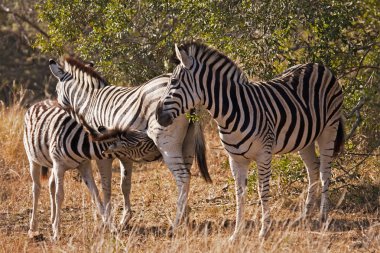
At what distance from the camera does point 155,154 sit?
8.55 m

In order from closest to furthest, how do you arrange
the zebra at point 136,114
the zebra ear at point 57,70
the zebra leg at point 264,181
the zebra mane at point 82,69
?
1. the zebra leg at point 264,181
2. the zebra at point 136,114
3. the zebra mane at point 82,69
4. the zebra ear at point 57,70

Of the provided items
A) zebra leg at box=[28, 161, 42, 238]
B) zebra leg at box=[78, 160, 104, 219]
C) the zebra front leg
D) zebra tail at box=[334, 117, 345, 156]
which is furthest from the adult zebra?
zebra leg at box=[28, 161, 42, 238]

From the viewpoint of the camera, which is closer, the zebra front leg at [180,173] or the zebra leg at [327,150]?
the zebra front leg at [180,173]

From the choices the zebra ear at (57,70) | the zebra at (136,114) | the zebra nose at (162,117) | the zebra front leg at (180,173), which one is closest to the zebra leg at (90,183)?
the zebra at (136,114)

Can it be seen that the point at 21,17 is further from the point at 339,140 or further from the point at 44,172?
the point at 339,140

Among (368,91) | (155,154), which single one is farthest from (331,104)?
(155,154)

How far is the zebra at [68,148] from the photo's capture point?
316 inches

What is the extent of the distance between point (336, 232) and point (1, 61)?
12.1 meters

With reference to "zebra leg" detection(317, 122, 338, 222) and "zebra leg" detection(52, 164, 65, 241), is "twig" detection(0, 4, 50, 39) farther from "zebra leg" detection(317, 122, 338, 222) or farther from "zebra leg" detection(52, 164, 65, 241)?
"zebra leg" detection(317, 122, 338, 222)

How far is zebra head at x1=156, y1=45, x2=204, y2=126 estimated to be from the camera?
24.1ft

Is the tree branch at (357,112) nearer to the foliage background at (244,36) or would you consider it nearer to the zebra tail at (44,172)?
the foliage background at (244,36)

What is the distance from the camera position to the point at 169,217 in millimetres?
8281

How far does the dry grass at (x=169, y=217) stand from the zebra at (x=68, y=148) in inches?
11.4

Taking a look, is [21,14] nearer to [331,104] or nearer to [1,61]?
[1,61]
